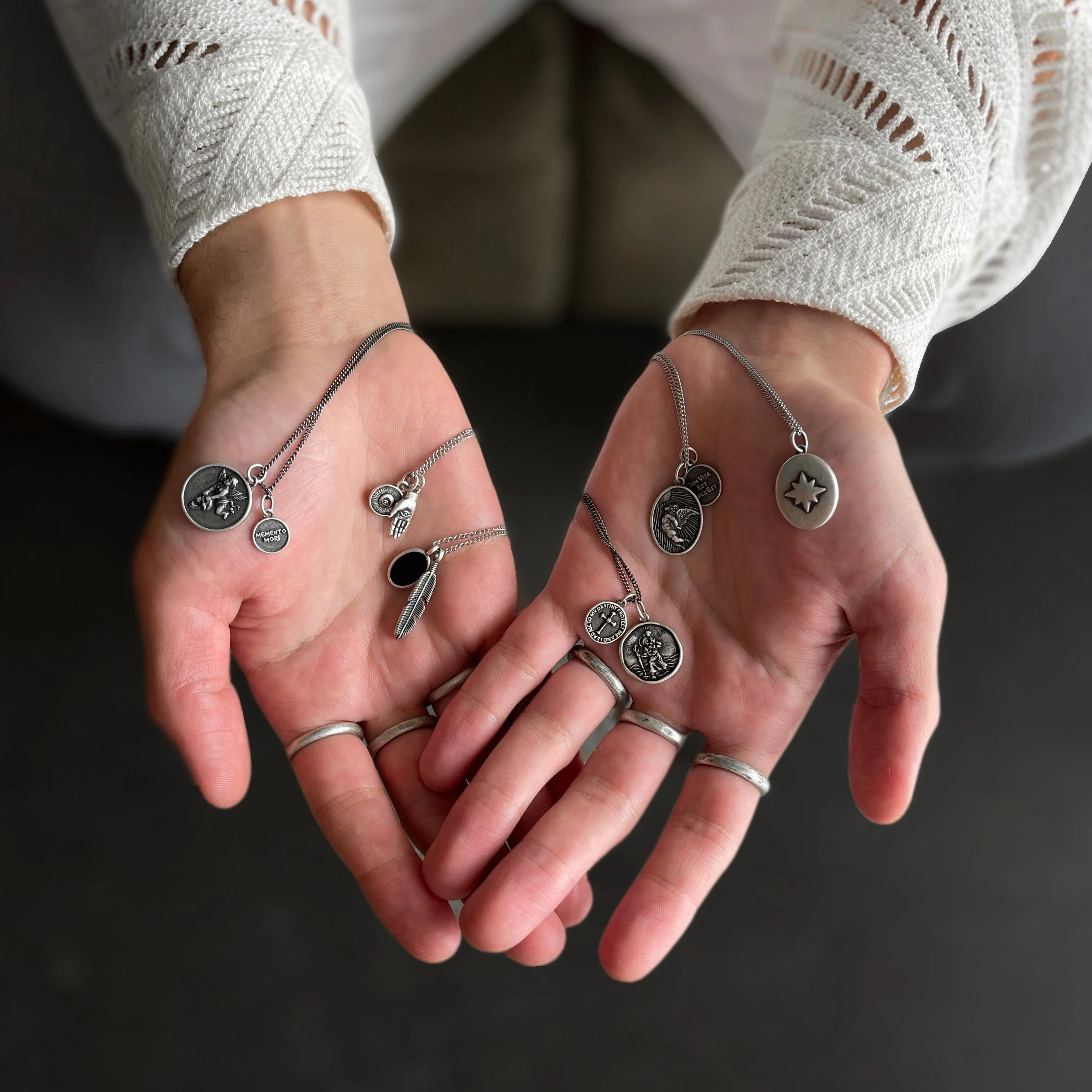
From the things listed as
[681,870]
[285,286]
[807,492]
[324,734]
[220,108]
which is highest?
[220,108]

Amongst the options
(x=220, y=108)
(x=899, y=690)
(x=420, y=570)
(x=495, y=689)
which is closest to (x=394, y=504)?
(x=420, y=570)

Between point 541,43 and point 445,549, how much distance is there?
1480mm

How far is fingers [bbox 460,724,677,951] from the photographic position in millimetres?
1382

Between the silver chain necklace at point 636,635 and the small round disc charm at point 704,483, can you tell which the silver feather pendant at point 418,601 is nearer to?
the silver chain necklace at point 636,635

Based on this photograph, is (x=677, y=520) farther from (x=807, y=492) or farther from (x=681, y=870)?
(x=681, y=870)

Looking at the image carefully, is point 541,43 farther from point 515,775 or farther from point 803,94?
point 515,775

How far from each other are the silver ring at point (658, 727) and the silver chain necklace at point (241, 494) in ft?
1.95

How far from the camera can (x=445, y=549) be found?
5.49ft

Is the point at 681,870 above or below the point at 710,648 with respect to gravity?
below

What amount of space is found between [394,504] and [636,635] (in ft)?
1.48

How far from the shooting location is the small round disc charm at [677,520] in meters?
1.60

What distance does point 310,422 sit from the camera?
62.0 inches

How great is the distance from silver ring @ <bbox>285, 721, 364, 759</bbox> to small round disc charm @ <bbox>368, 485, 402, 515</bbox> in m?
0.35

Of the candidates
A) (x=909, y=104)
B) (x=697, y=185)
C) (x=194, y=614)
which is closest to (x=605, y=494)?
(x=194, y=614)
